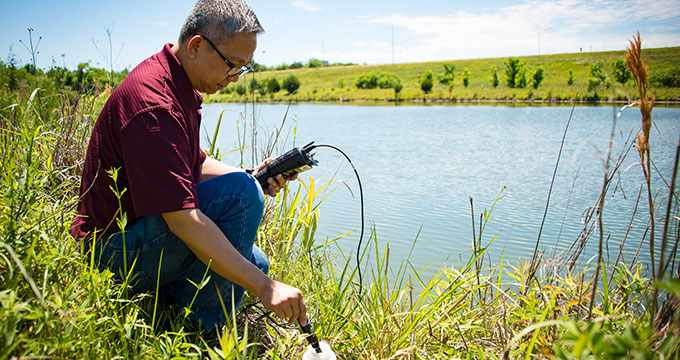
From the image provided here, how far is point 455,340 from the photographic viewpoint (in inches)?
67.8

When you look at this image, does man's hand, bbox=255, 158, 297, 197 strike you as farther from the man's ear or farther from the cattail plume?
the cattail plume

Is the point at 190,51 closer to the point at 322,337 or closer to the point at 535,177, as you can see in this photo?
the point at 322,337

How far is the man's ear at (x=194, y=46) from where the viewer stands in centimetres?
158

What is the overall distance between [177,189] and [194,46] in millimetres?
573

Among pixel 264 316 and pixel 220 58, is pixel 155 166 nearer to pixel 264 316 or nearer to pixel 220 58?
pixel 220 58

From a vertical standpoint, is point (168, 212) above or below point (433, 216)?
above

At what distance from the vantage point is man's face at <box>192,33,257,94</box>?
5.23 ft

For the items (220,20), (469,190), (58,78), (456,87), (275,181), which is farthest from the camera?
(456,87)

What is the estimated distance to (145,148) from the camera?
1312 mm

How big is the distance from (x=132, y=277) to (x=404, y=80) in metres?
64.8

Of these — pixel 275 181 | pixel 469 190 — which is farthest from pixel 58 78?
pixel 469 190

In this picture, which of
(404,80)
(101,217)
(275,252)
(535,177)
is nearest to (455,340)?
(275,252)

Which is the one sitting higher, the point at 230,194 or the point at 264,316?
the point at 230,194

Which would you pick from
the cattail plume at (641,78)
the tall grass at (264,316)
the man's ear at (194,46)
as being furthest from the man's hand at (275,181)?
the cattail plume at (641,78)
